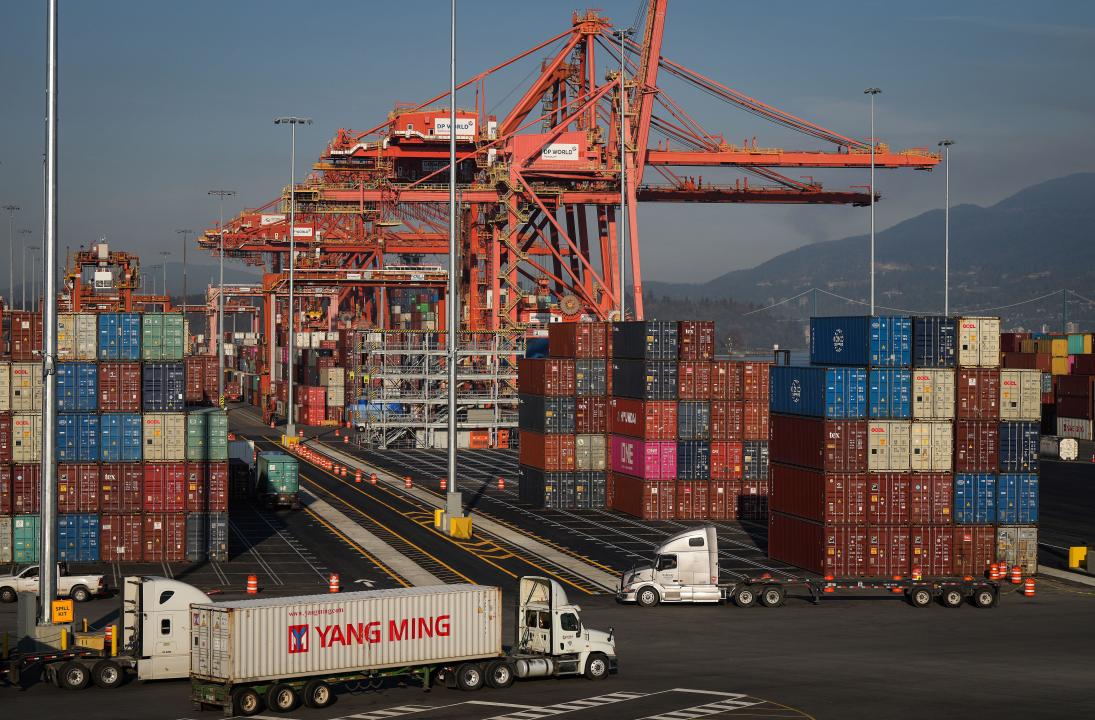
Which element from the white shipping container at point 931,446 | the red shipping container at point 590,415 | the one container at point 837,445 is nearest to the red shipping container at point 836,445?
the one container at point 837,445

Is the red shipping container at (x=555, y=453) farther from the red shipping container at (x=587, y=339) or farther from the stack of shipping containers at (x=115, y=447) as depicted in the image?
the stack of shipping containers at (x=115, y=447)

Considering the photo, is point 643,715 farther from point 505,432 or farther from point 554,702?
point 505,432

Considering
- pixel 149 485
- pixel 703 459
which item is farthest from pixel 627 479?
pixel 149 485

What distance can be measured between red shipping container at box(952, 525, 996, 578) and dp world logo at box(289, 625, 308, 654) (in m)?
31.5

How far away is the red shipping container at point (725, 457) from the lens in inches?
2908

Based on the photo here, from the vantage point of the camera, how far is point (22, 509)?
5634 centimetres

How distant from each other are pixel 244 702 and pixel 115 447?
27502mm

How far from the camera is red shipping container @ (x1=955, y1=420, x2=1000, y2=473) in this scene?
180ft

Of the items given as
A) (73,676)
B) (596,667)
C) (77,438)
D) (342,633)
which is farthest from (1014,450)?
(77,438)

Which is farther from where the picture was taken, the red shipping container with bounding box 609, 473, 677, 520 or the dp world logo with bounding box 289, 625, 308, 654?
the red shipping container with bounding box 609, 473, 677, 520

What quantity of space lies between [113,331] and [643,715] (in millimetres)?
→ 33714

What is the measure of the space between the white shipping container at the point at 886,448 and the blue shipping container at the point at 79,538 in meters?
32.4

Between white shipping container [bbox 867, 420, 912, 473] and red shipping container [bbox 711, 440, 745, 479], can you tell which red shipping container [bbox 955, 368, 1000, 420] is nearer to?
white shipping container [bbox 867, 420, 912, 473]

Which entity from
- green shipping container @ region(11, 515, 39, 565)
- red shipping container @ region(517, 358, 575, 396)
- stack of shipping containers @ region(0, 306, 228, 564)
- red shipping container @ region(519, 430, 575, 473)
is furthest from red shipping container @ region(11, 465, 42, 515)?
red shipping container @ region(517, 358, 575, 396)
